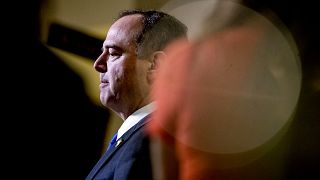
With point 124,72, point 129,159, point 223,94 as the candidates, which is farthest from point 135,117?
point 223,94

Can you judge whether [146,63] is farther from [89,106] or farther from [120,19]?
[89,106]

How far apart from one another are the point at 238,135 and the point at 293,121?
139 mm

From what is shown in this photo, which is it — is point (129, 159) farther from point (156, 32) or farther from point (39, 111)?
point (39, 111)

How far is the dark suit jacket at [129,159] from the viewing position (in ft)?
3.59

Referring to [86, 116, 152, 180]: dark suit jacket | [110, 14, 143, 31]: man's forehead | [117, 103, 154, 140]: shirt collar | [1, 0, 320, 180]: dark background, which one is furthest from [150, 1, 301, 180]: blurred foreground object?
[1, 0, 320, 180]: dark background

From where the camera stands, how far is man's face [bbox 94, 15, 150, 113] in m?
1.48

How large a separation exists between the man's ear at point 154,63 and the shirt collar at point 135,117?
0.12m

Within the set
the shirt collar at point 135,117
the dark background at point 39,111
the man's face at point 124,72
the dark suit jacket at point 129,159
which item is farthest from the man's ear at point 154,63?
the dark background at point 39,111

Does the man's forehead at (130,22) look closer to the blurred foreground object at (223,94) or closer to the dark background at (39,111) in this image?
the dark background at (39,111)

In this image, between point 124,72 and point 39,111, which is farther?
point 39,111

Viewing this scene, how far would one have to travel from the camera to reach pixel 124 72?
1.49 meters

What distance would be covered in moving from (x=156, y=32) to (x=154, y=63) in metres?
0.12

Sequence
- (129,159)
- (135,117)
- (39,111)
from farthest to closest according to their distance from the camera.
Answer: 1. (39,111)
2. (135,117)
3. (129,159)

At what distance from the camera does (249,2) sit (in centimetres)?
67
